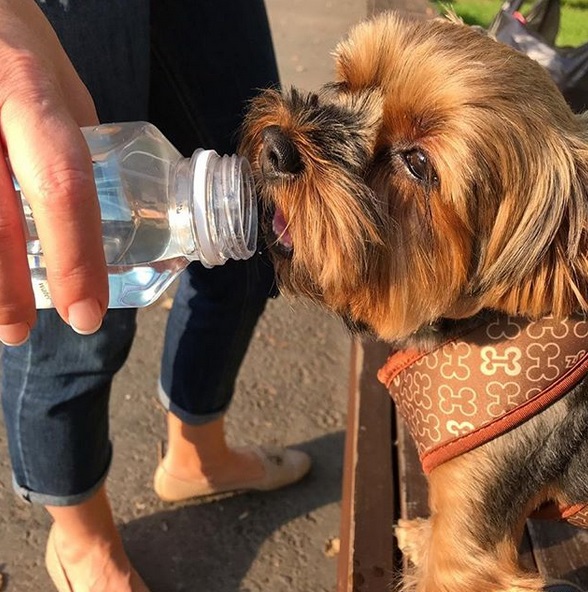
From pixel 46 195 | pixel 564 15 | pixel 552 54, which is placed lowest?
pixel 564 15

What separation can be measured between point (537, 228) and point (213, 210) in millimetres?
669

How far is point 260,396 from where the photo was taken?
2.94 meters

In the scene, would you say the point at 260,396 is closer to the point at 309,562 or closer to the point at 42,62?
the point at 309,562

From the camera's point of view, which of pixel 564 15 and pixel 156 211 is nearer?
pixel 156 211

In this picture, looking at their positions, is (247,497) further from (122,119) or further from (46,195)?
(46,195)

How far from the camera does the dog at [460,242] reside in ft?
4.87

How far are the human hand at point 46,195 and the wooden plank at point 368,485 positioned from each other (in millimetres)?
1400

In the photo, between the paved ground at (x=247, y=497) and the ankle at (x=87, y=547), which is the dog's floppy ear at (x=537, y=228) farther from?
the ankle at (x=87, y=547)

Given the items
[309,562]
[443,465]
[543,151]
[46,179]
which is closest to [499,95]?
[543,151]

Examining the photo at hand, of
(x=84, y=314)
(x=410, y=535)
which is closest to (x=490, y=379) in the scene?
(x=410, y=535)

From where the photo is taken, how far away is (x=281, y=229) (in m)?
1.62

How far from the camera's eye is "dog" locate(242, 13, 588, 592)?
148 cm

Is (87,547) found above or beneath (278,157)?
beneath

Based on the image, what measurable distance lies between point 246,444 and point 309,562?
0.49 meters
